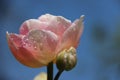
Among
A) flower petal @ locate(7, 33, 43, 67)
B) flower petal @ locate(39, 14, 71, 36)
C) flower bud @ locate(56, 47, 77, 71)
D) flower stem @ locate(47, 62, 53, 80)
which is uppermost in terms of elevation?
flower petal @ locate(39, 14, 71, 36)

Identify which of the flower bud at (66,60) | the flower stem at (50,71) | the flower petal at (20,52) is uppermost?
the flower petal at (20,52)

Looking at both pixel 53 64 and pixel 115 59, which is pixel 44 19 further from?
pixel 115 59

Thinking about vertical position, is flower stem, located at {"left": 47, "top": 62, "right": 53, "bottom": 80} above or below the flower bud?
below

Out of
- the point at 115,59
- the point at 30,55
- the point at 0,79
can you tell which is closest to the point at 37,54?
the point at 30,55

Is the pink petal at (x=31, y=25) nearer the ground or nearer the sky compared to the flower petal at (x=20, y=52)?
nearer the sky
